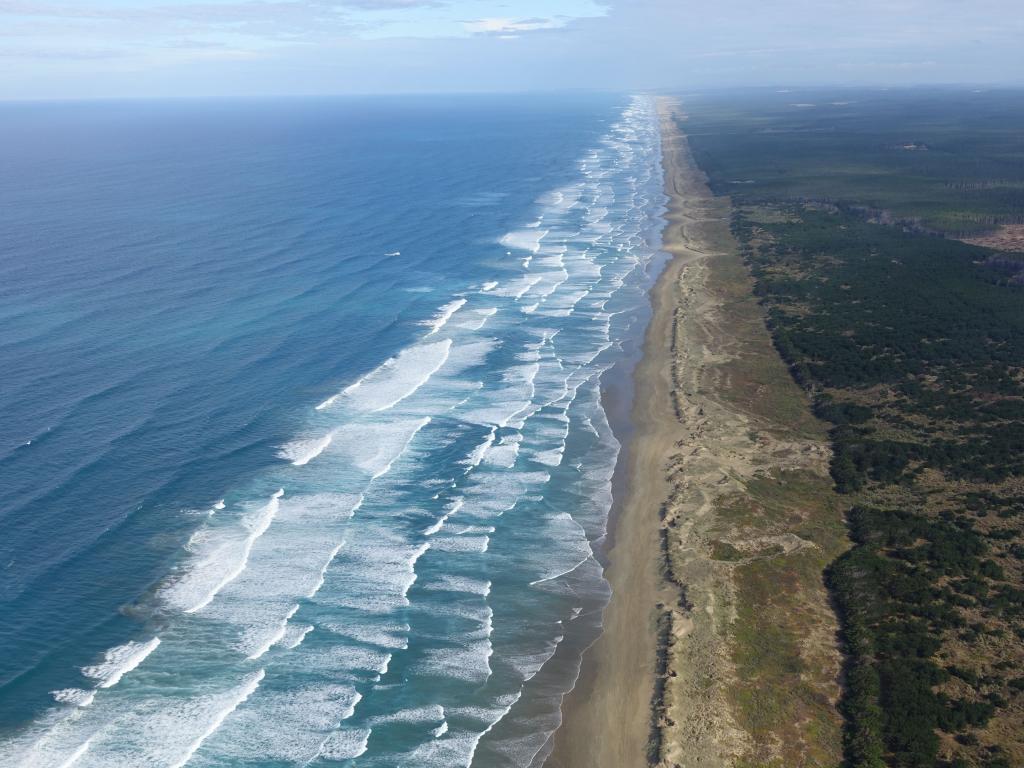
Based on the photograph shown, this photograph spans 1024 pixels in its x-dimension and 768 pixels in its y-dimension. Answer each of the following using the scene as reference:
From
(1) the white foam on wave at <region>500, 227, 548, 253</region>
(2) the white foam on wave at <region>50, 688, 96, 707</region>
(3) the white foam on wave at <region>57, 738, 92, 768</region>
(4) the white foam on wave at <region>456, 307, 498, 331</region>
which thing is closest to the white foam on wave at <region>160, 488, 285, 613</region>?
(2) the white foam on wave at <region>50, 688, 96, 707</region>

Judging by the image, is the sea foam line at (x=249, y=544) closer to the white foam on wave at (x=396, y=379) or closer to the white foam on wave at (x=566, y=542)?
the white foam on wave at (x=396, y=379)

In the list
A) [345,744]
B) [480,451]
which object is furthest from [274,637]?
[480,451]

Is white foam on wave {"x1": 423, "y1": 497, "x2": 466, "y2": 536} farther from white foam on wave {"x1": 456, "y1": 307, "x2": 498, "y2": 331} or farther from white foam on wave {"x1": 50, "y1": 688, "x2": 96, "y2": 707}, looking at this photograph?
white foam on wave {"x1": 456, "y1": 307, "x2": 498, "y2": 331}

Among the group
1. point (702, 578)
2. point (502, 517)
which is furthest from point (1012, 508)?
point (502, 517)

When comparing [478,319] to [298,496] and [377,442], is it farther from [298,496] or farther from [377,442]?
[298,496]

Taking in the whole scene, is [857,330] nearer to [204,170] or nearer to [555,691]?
[555,691]

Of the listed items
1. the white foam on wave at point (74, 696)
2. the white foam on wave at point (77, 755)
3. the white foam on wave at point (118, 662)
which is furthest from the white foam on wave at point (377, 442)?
the white foam on wave at point (77, 755)
